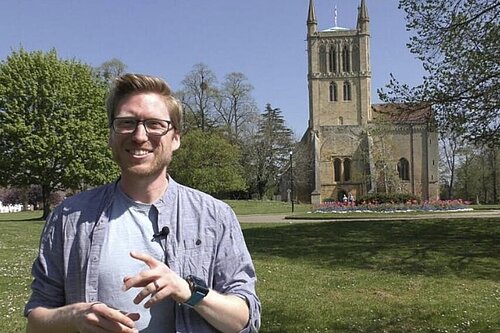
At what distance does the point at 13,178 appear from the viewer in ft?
101

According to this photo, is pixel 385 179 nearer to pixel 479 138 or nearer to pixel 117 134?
pixel 479 138

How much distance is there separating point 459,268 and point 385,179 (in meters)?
46.1

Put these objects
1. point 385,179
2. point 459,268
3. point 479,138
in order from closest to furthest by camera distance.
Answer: point 459,268, point 479,138, point 385,179

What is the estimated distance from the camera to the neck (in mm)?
2168

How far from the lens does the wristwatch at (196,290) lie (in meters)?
1.91

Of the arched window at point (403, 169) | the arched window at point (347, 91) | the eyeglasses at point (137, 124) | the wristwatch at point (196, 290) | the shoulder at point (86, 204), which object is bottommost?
the wristwatch at point (196, 290)

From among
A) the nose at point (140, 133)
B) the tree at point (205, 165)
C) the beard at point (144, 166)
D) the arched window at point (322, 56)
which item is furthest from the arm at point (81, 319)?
the arched window at point (322, 56)

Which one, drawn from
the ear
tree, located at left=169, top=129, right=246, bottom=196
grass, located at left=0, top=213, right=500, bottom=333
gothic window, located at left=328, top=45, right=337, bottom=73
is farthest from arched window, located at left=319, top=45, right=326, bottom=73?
the ear

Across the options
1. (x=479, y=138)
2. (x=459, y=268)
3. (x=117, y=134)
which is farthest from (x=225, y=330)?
(x=479, y=138)

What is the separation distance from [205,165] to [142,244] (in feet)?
154

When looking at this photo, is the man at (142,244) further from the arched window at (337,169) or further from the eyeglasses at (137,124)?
the arched window at (337,169)

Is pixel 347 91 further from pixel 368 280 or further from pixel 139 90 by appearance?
pixel 139 90

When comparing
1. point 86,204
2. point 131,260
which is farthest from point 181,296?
point 86,204

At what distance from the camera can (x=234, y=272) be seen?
2.16 metres
